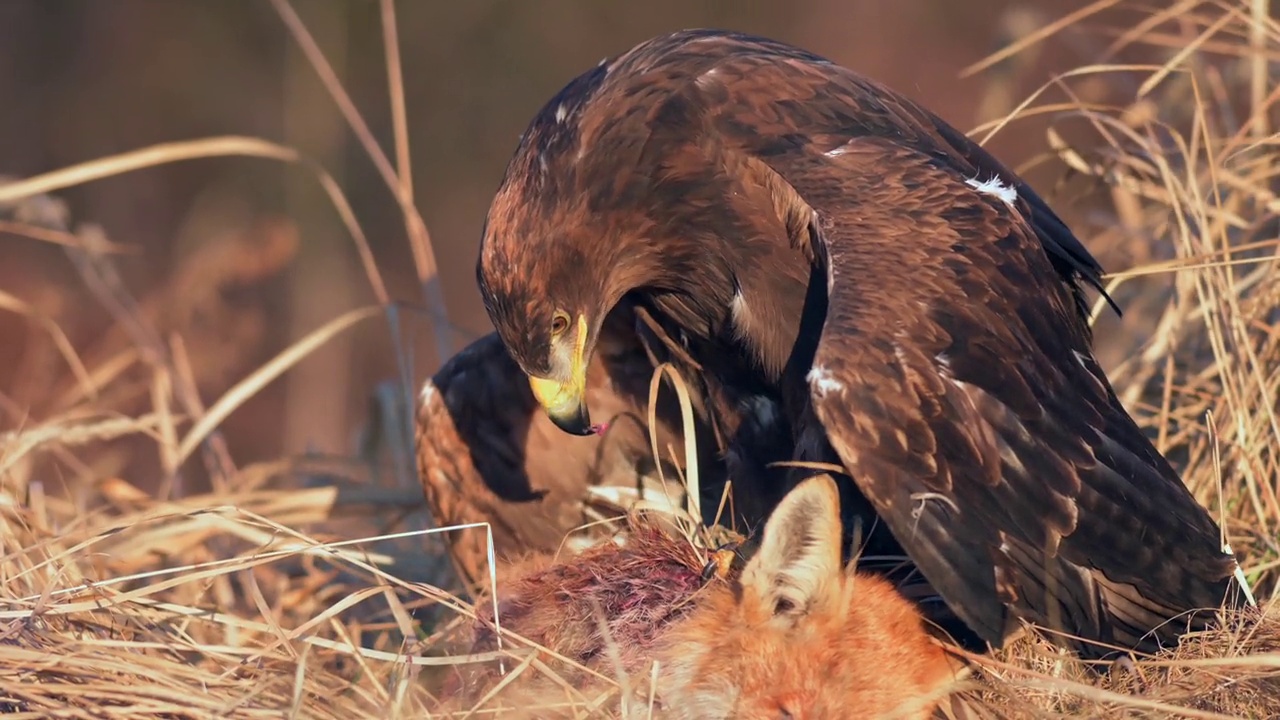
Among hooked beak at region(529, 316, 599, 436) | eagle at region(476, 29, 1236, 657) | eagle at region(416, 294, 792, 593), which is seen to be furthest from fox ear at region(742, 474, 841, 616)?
eagle at region(416, 294, 792, 593)

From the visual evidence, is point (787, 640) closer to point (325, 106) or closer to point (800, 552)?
point (800, 552)

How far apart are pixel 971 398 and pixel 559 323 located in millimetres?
923

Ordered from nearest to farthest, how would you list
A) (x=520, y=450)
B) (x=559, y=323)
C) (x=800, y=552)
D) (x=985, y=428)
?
(x=800, y=552)
(x=985, y=428)
(x=559, y=323)
(x=520, y=450)

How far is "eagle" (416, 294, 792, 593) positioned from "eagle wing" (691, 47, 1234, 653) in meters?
0.79

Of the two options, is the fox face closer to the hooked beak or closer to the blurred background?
the hooked beak

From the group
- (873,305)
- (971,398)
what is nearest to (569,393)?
(873,305)

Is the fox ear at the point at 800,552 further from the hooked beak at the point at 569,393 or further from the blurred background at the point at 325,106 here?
the blurred background at the point at 325,106

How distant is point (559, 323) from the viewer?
3.10 metres

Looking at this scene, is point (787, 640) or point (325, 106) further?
point (325, 106)

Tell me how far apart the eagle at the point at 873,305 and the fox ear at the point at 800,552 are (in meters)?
0.17

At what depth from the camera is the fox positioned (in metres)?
2.29

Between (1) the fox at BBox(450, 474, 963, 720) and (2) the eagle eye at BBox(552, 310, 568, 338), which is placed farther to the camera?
(2) the eagle eye at BBox(552, 310, 568, 338)

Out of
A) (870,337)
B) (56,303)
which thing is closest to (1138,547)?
(870,337)

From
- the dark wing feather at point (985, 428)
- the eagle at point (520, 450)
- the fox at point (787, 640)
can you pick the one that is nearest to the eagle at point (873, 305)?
the dark wing feather at point (985, 428)
